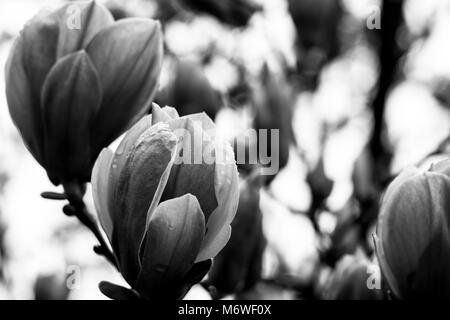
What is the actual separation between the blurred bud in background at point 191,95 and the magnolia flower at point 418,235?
1.38 ft

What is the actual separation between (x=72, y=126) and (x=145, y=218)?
0.46ft

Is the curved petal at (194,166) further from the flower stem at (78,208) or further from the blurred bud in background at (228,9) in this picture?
the blurred bud in background at (228,9)

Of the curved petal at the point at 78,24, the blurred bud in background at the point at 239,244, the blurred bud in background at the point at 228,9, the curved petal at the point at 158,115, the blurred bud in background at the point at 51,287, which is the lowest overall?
the blurred bud in background at the point at 51,287

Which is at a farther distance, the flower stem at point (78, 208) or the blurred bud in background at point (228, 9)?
the blurred bud in background at point (228, 9)

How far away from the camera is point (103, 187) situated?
0.49 m

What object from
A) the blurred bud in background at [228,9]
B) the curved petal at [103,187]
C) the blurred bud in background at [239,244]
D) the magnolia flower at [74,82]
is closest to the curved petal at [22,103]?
the magnolia flower at [74,82]

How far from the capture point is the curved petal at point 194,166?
0.47 metres

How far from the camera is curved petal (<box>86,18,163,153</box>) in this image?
0.56m

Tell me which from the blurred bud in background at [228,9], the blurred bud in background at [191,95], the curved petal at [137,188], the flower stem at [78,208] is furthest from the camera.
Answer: the blurred bud in background at [228,9]

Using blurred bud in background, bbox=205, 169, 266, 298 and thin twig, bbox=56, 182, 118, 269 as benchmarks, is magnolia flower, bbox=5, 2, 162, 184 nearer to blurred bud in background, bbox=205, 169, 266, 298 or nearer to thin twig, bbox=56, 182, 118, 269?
thin twig, bbox=56, 182, 118, 269

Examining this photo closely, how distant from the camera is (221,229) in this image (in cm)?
47

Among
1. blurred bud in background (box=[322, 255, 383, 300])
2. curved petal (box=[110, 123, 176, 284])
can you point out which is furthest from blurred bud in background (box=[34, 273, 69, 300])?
curved petal (box=[110, 123, 176, 284])

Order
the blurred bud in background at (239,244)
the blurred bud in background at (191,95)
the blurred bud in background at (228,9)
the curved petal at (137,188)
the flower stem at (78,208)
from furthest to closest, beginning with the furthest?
the blurred bud in background at (228,9)
the blurred bud in background at (191,95)
the blurred bud in background at (239,244)
the flower stem at (78,208)
the curved petal at (137,188)
